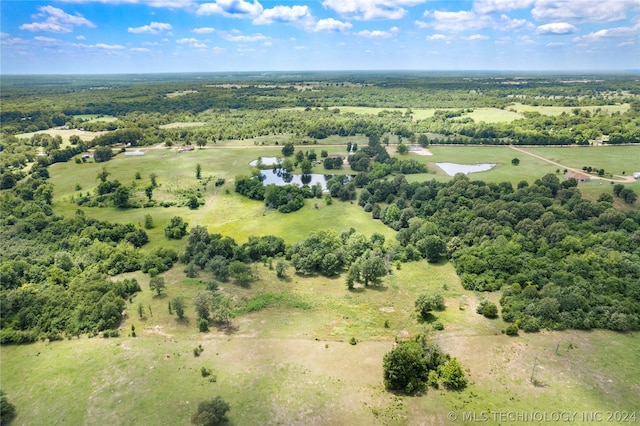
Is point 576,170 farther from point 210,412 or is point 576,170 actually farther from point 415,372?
point 210,412

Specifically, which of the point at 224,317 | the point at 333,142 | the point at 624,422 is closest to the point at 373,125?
the point at 333,142

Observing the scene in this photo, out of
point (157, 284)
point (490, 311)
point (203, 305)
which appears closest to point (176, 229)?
point (157, 284)

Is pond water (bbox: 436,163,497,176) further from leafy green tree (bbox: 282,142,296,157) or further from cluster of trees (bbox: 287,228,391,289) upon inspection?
cluster of trees (bbox: 287,228,391,289)

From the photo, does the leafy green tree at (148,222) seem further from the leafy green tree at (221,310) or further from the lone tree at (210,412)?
the lone tree at (210,412)

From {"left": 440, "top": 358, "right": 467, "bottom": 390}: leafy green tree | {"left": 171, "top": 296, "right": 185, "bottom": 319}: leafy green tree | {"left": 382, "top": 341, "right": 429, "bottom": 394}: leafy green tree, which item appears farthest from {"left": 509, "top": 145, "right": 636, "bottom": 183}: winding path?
{"left": 171, "top": 296, "right": 185, "bottom": 319}: leafy green tree

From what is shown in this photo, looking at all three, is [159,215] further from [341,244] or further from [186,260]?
[341,244]

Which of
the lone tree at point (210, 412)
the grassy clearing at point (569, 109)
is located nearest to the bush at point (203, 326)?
the lone tree at point (210, 412)
